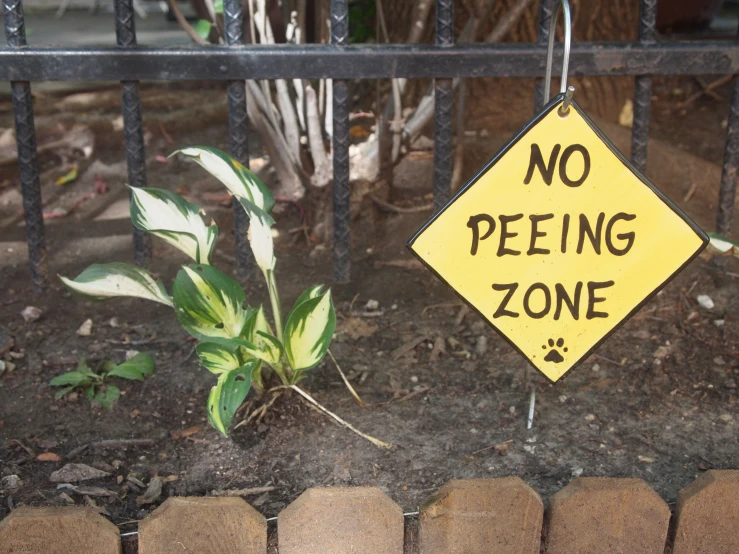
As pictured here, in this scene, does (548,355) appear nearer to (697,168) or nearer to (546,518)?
(546,518)

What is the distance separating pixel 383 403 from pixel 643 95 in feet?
3.54

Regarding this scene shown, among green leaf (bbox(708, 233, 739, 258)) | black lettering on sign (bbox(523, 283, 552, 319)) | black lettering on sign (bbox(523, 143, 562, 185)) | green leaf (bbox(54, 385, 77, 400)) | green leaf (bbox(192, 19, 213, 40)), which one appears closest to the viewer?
black lettering on sign (bbox(523, 143, 562, 185))

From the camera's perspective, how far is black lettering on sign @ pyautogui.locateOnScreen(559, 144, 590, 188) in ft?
5.76

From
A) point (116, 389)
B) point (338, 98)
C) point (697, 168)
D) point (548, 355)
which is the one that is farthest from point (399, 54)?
A: point (697, 168)

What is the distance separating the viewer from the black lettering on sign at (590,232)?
1.81m

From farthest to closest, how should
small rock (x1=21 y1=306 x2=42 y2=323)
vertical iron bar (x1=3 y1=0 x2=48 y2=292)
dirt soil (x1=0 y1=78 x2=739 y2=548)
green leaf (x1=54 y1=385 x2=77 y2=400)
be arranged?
small rock (x1=21 y1=306 x2=42 y2=323) → vertical iron bar (x1=3 y1=0 x2=48 y2=292) → green leaf (x1=54 y1=385 x2=77 y2=400) → dirt soil (x1=0 y1=78 x2=739 y2=548)

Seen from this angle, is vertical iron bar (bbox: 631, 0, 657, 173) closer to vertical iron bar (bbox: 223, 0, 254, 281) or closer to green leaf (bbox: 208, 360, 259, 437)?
vertical iron bar (bbox: 223, 0, 254, 281)

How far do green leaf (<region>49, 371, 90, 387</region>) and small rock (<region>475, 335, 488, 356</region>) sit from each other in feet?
3.18

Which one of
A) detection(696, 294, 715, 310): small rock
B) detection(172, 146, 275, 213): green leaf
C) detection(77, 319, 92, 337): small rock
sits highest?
detection(172, 146, 275, 213): green leaf

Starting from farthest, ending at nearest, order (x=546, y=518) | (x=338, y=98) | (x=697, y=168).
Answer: (x=697, y=168)
(x=338, y=98)
(x=546, y=518)

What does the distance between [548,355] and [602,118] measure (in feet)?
6.70

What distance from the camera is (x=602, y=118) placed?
3.70 meters

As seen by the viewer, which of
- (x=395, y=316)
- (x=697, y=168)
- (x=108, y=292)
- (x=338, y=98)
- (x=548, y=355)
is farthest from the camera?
(x=697, y=168)

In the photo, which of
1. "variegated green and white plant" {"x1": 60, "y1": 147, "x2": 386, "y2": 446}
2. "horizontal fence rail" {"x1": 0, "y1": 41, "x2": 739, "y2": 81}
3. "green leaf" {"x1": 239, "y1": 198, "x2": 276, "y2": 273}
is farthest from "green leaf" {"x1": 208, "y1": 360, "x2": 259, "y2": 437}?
"horizontal fence rail" {"x1": 0, "y1": 41, "x2": 739, "y2": 81}
